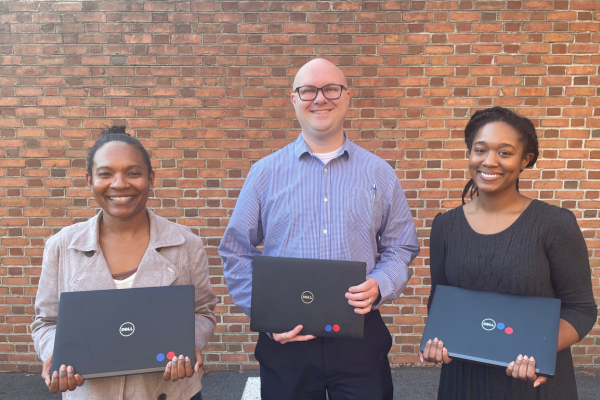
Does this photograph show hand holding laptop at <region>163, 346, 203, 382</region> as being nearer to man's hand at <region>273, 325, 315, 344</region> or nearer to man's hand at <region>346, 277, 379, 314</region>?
man's hand at <region>273, 325, 315, 344</region>

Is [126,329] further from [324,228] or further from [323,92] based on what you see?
[323,92]

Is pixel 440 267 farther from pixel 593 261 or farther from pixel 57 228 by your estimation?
pixel 57 228

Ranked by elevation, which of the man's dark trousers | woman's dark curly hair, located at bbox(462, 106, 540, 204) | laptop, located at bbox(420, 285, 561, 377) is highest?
woman's dark curly hair, located at bbox(462, 106, 540, 204)

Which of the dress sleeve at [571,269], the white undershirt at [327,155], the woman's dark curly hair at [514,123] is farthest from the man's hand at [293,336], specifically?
the woman's dark curly hair at [514,123]

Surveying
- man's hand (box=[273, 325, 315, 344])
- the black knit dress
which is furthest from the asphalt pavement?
man's hand (box=[273, 325, 315, 344])

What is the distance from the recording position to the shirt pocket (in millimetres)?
1917

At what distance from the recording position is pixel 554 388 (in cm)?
164

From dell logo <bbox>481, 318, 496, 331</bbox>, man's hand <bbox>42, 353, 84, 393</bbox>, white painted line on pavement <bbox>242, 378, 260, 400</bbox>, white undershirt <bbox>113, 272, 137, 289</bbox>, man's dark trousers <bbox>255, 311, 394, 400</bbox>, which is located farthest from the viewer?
white painted line on pavement <bbox>242, 378, 260, 400</bbox>

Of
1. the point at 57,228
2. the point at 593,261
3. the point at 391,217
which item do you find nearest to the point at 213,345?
the point at 57,228

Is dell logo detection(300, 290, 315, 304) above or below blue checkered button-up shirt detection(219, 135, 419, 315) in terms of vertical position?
below

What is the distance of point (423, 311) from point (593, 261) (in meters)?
1.58

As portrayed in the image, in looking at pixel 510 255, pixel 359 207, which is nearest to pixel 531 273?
pixel 510 255

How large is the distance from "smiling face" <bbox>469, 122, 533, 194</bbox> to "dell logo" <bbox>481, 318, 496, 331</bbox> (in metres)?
0.56

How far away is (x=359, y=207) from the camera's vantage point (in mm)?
1930
